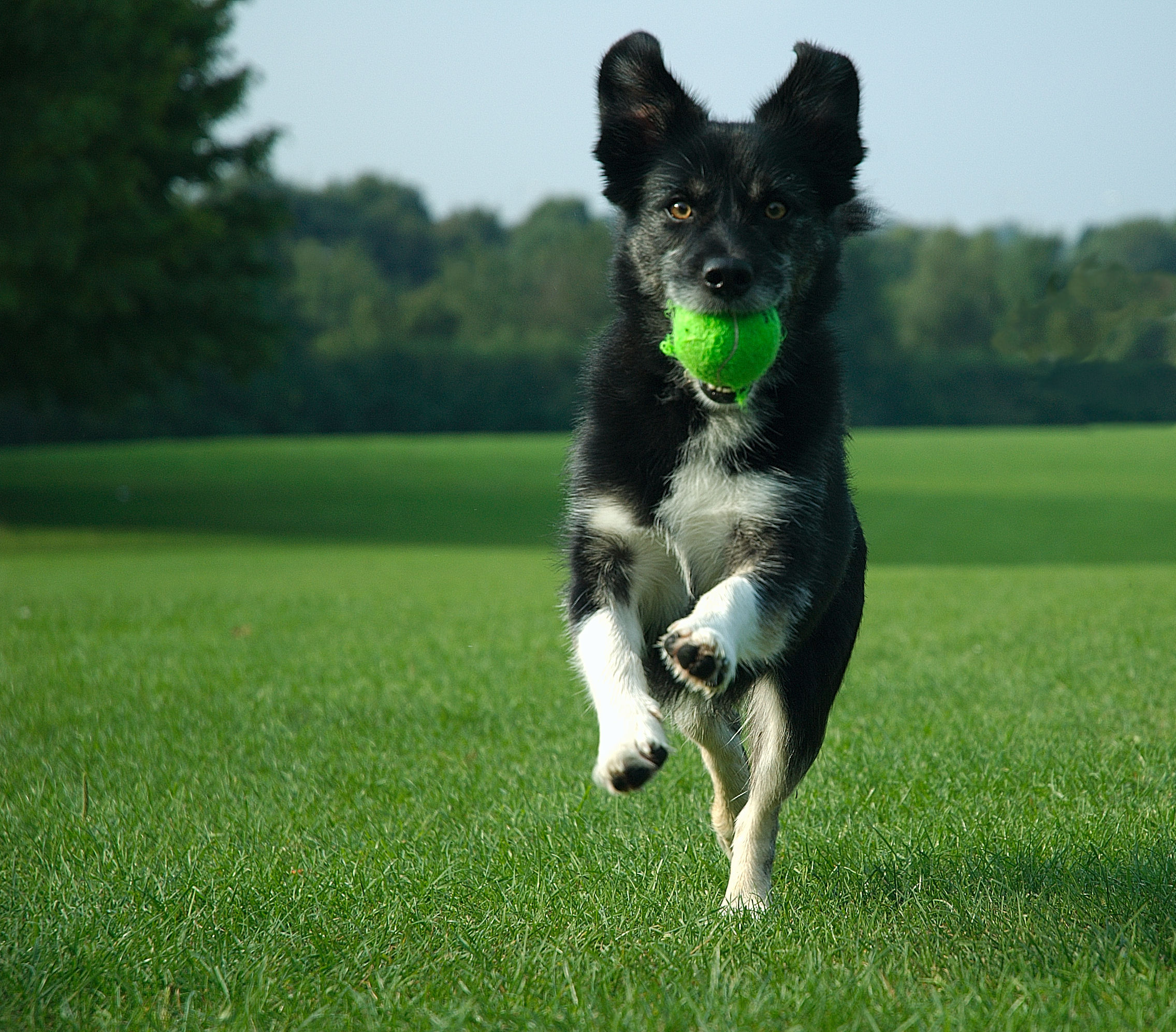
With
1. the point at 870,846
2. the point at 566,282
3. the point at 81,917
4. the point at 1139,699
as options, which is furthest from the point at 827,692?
the point at 566,282

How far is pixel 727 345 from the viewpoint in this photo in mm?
3404

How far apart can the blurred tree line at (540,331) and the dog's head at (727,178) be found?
5386mm

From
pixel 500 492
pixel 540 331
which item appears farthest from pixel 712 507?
pixel 540 331

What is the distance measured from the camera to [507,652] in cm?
880

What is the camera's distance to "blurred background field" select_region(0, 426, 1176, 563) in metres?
22.5

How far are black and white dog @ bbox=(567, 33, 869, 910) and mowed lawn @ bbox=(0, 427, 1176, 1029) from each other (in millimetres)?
512

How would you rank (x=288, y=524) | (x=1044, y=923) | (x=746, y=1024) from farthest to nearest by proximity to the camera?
(x=288, y=524) → (x=1044, y=923) → (x=746, y=1024)

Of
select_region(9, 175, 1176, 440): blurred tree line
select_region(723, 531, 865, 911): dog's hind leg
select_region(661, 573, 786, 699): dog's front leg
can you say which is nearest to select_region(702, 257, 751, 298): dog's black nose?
select_region(661, 573, 786, 699): dog's front leg

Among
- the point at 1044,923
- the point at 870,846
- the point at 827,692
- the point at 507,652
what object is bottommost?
the point at 507,652

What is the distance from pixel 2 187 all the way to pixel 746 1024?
19.9 meters

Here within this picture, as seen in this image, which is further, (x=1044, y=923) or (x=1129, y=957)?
(x=1044, y=923)

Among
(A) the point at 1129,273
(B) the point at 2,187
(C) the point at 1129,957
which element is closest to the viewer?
(C) the point at 1129,957

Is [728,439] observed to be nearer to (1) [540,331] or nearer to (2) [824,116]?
(2) [824,116]

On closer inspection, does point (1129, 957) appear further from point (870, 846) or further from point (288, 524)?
point (288, 524)
